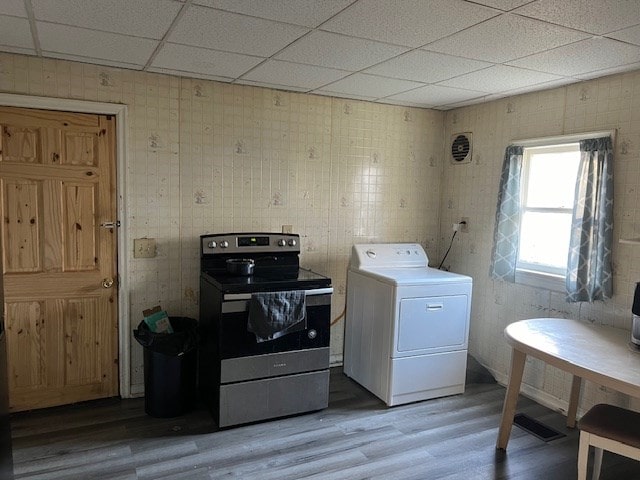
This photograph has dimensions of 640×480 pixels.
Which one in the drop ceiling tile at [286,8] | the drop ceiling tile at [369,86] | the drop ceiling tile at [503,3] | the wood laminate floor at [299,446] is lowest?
the wood laminate floor at [299,446]

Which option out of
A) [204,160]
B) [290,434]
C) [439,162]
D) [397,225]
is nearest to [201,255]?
[204,160]

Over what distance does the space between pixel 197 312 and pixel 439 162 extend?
2413 mm

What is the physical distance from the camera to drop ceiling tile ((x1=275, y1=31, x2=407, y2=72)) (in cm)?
235

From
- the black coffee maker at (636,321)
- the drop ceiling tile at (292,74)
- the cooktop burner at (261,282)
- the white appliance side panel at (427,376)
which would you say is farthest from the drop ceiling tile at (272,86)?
the black coffee maker at (636,321)

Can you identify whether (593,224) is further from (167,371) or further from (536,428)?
(167,371)

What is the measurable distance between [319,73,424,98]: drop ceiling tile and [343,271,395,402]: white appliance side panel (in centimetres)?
135

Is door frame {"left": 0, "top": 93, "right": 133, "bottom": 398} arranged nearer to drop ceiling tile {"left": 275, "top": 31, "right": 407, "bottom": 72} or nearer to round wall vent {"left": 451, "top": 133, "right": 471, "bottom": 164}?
drop ceiling tile {"left": 275, "top": 31, "right": 407, "bottom": 72}

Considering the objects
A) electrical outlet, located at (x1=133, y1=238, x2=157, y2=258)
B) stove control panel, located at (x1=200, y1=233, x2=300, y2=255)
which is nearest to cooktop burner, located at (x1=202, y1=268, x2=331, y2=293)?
stove control panel, located at (x1=200, y1=233, x2=300, y2=255)

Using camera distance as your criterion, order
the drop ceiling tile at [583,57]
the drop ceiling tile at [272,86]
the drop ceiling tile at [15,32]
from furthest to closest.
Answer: the drop ceiling tile at [272,86]
the drop ceiling tile at [583,57]
the drop ceiling tile at [15,32]

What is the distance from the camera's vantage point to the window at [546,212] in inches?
126

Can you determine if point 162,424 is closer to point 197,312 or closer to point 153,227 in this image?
point 197,312

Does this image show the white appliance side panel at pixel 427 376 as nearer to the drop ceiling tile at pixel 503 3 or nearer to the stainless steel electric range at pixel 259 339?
the stainless steel electric range at pixel 259 339

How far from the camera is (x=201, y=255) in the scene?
10.6 feet

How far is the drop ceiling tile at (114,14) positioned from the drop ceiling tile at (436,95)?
1844 millimetres
